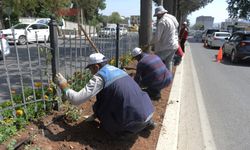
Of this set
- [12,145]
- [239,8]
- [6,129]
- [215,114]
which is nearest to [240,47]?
[215,114]

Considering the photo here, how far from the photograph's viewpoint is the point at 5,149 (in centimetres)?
306

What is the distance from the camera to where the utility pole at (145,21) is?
32.4ft

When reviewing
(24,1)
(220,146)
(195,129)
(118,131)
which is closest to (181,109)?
(195,129)

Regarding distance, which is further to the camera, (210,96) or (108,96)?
(210,96)

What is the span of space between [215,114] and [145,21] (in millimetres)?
5069

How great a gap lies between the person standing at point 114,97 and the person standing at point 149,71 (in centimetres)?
170

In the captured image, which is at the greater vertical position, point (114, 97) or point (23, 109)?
point (114, 97)

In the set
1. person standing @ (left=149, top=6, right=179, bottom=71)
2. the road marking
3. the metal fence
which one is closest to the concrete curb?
the road marking

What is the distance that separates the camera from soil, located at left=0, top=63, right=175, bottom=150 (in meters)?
3.33

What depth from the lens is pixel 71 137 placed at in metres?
3.70

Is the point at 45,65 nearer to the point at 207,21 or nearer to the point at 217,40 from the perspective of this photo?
the point at 217,40

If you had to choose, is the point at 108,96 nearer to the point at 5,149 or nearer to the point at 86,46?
the point at 5,149

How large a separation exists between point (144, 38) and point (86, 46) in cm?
Answer: 471

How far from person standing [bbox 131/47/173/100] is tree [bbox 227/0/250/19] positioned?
40756 mm
